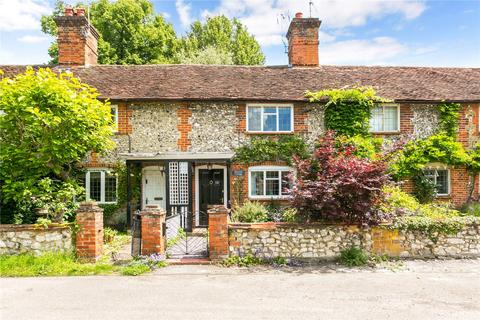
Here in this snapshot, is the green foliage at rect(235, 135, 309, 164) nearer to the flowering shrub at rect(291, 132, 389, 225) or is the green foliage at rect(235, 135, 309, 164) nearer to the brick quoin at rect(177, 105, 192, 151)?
the brick quoin at rect(177, 105, 192, 151)

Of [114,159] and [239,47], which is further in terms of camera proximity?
[239,47]

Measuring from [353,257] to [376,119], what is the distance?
8.35m

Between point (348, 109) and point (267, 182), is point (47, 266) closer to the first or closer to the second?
point (267, 182)

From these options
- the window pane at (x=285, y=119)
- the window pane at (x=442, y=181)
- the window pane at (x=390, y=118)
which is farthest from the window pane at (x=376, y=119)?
the window pane at (x=285, y=119)

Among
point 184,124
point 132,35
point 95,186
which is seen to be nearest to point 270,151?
point 184,124

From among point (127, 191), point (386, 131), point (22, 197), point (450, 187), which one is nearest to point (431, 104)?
point (386, 131)

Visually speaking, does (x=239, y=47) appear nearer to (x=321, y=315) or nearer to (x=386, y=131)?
(x=386, y=131)

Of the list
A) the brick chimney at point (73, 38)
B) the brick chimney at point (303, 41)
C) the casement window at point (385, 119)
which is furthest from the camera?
the brick chimney at point (303, 41)

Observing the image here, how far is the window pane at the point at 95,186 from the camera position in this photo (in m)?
14.1

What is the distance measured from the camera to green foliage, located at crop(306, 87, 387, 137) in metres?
14.1

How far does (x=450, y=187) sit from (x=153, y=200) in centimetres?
1291

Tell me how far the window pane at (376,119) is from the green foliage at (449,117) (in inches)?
99.5

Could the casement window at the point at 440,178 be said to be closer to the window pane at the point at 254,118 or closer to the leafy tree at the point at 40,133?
the window pane at the point at 254,118

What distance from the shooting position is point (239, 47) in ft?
119
